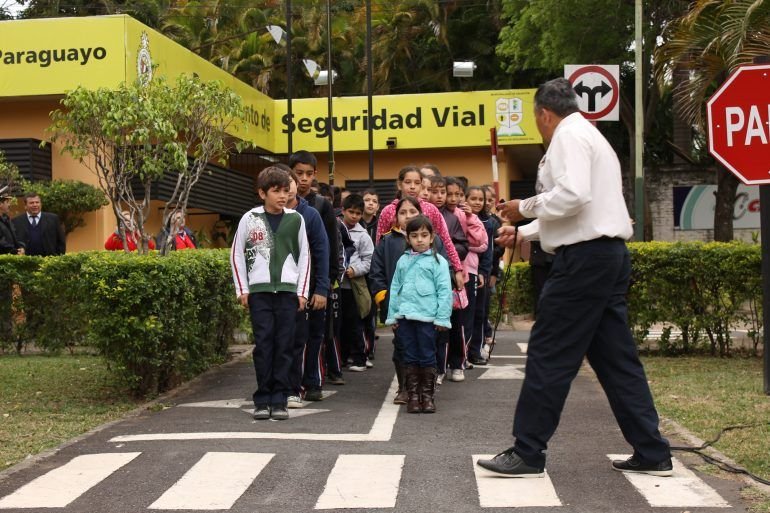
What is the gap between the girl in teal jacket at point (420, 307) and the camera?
29.2 feet

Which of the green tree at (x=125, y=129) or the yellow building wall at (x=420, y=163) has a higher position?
the yellow building wall at (x=420, y=163)

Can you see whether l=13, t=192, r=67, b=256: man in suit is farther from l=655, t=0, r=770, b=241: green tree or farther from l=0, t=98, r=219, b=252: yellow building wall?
l=655, t=0, r=770, b=241: green tree

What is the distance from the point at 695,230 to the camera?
106 ft

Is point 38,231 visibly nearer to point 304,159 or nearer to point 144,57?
point 144,57

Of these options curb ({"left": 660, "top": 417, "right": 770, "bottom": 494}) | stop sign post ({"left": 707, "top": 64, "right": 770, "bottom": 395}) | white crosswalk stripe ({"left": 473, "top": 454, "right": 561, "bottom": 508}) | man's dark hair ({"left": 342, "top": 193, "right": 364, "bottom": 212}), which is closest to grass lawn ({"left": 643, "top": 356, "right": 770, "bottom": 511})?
curb ({"left": 660, "top": 417, "right": 770, "bottom": 494})

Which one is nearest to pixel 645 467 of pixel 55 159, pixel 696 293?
pixel 696 293

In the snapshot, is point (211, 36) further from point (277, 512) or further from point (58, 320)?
point (277, 512)

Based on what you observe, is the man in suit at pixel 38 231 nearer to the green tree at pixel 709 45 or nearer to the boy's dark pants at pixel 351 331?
the boy's dark pants at pixel 351 331

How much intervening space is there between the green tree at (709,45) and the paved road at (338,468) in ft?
20.5

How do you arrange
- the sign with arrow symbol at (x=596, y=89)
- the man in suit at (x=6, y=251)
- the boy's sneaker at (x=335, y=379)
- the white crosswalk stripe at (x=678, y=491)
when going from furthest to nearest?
the man in suit at (x=6, y=251) < the sign with arrow symbol at (x=596, y=89) < the boy's sneaker at (x=335, y=379) < the white crosswalk stripe at (x=678, y=491)

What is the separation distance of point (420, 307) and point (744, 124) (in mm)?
2886

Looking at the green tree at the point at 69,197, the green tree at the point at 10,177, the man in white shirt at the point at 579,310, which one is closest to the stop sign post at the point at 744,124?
the man in white shirt at the point at 579,310

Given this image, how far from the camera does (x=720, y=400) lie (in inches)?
357

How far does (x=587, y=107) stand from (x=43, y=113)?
12281mm
